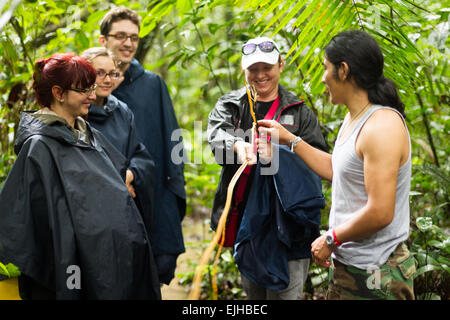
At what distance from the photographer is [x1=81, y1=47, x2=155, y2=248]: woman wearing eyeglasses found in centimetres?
305

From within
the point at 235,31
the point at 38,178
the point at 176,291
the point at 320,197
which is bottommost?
the point at 176,291

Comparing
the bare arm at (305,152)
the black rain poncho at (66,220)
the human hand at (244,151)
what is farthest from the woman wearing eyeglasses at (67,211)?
the bare arm at (305,152)

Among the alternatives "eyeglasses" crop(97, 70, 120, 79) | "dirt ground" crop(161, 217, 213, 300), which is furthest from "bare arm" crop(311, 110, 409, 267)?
"dirt ground" crop(161, 217, 213, 300)

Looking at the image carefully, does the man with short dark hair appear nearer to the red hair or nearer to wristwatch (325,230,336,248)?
the red hair

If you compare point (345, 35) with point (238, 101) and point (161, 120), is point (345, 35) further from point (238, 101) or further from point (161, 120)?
point (161, 120)

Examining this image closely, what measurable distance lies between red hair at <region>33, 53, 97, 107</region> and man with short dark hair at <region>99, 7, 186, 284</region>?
933 millimetres

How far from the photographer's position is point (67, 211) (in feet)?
7.69

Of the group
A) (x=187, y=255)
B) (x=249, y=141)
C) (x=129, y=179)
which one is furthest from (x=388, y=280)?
(x=187, y=255)

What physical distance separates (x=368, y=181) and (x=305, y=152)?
2.13ft

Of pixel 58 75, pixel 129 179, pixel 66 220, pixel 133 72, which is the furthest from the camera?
pixel 133 72

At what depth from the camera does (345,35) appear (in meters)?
1.94

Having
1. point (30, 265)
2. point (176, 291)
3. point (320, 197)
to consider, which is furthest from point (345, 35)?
point (176, 291)

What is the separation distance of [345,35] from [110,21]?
85.3 inches

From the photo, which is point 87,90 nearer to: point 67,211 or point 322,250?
point 67,211
